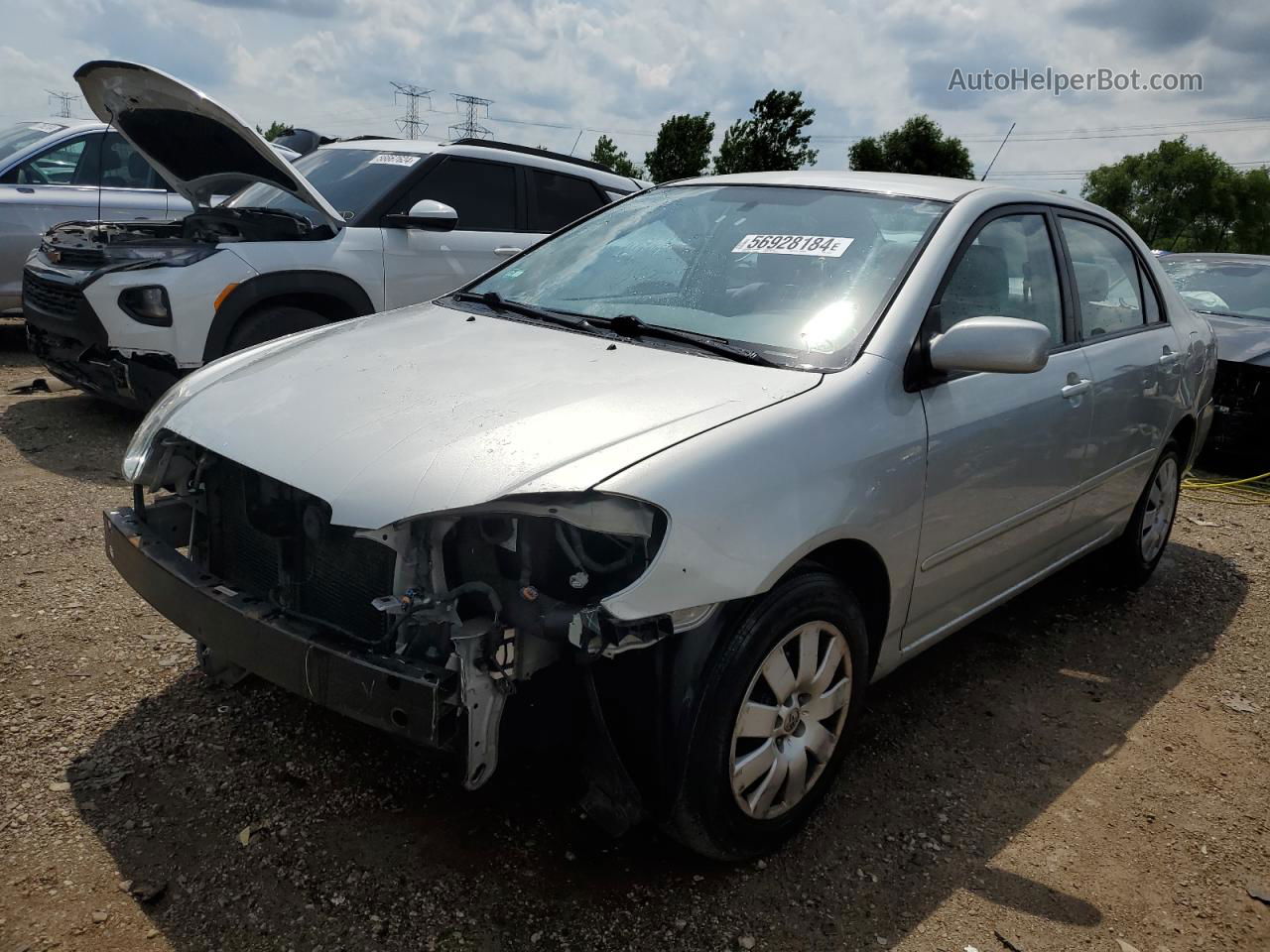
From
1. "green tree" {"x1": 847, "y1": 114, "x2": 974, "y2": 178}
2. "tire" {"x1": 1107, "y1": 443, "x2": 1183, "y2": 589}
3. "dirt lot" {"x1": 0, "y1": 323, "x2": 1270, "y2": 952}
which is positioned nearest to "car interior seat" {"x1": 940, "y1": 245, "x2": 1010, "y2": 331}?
"dirt lot" {"x1": 0, "y1": 323, "x2": 1270, "y2": 952}

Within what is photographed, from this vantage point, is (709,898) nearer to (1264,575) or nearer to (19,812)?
(19,812)

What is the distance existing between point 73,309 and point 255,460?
3.94 metres

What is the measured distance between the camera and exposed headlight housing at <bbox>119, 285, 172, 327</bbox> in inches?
209

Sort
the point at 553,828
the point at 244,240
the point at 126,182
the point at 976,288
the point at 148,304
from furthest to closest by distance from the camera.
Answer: the point at 126,182 → the point at 244,240 → the point at 148,304 → the point at 976,288 → the point at 553,828

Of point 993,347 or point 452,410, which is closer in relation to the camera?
point 452,410

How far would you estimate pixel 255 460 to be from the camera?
7.70ft

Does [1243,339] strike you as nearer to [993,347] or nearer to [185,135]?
[993,347]

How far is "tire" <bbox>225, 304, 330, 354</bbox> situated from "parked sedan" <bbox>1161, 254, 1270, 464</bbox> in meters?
5.83

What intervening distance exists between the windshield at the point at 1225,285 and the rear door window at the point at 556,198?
15.0ft

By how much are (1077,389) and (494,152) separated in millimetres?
4416

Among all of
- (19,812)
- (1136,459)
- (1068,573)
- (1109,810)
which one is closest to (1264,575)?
(1068,573)

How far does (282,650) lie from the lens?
226cm

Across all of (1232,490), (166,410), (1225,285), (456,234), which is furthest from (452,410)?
(1225,285)

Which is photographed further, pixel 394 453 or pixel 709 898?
pixel 709 898
